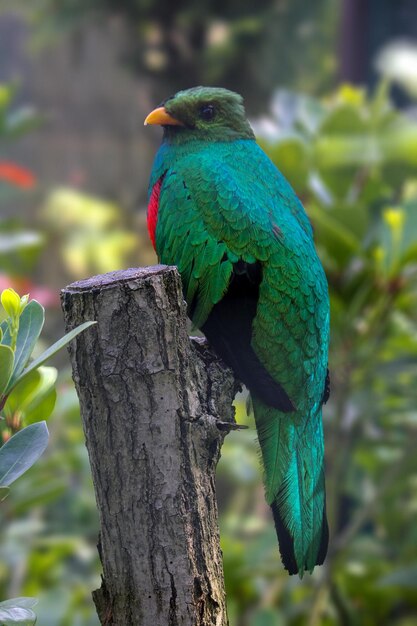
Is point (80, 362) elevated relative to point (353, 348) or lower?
lower

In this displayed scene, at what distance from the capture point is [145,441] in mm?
950

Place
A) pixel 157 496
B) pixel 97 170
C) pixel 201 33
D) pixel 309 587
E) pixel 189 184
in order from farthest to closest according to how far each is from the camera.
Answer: pixel 97 170, pixel 201 33, pixel 309 587, pixel 189 184, pixel 157 496

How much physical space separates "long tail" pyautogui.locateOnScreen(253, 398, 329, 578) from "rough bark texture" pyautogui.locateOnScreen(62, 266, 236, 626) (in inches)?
3.6

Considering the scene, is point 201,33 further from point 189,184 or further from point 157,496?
point 157,496

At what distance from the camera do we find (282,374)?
1053 millimetres

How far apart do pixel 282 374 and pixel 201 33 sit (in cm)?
208

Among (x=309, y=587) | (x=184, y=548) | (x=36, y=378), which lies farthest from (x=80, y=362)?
(x=309, y=587)

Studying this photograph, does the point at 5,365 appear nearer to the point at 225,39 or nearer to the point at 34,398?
the point at 34,398

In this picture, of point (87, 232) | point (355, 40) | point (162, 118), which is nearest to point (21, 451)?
point (162, 118)

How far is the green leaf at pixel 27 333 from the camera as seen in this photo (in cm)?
92

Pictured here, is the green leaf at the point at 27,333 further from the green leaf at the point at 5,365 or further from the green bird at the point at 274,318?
the green bird at the point at 274,318

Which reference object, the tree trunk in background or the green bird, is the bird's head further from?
the tree trunk in background

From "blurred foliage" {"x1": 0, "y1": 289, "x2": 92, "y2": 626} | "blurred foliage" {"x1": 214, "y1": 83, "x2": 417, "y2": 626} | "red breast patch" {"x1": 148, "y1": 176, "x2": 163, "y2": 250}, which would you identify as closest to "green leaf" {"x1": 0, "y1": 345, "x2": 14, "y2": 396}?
"blurred foliage" {"x1": 0, "y1": 289, "x2": 92, "y2": 626}

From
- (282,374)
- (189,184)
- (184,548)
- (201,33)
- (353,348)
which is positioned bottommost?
(184,548)
